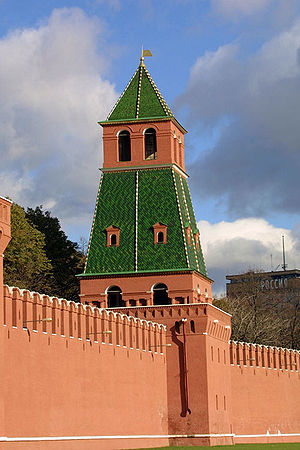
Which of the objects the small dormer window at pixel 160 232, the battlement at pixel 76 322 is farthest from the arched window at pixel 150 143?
the battlement at pixel 76 322

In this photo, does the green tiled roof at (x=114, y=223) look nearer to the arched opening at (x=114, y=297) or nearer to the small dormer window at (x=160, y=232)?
the arched opening at (x=114, y=297)

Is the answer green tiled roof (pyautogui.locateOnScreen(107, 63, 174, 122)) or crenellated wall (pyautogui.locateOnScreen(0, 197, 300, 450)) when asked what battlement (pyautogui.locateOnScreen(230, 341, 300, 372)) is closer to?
crenellated wall (pyautogui.locateOnScreen(0, 197, 300, 450))

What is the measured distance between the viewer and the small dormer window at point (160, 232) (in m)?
40.8

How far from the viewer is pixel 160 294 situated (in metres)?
40.6

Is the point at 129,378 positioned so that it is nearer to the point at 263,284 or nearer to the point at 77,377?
the point at 77,377

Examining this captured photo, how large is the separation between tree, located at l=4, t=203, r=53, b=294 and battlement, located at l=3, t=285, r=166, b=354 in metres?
13.5

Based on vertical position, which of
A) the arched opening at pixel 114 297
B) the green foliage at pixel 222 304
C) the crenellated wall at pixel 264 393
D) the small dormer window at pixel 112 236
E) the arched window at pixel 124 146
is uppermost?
the arched window at pixel 124 146

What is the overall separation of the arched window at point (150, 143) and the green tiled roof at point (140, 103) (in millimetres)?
613

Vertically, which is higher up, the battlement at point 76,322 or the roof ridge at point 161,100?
the roof ridge at point 161,100

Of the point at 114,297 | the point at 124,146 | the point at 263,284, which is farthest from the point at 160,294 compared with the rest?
the point at 263,284

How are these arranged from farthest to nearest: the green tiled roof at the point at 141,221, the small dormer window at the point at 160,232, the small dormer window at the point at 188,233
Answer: the small dormer window at the point at 188,233, the small dormer window at the point at 160,232, the green tiled roof at the point at 141,221

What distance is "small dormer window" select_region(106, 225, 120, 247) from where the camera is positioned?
41031 millimetres

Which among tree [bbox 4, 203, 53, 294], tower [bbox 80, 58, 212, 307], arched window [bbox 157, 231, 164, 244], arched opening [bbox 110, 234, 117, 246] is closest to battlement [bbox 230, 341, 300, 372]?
tower [bbox 80, 58, 212, 307]

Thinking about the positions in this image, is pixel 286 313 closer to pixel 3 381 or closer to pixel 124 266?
pixel 124 266
